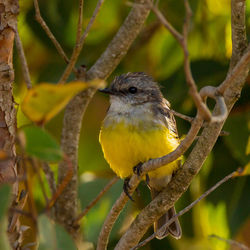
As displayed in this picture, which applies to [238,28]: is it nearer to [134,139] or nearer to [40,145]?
[134,139]

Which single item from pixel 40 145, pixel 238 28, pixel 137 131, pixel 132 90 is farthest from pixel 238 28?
pixel 40 145

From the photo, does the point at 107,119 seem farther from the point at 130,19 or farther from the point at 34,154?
the point at 34,154

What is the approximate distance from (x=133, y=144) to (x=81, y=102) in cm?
61

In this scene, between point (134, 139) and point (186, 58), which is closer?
point (186, 58)

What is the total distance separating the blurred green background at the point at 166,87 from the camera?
14.4 ft

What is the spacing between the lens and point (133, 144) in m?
3.70

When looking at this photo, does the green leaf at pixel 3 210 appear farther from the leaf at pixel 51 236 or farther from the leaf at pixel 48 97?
the leaf at pixel 48 97

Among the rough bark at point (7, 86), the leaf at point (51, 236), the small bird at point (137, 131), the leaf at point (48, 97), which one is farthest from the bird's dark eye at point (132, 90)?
the leaf at point (48, 97)

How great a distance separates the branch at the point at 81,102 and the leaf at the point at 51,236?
1660mm

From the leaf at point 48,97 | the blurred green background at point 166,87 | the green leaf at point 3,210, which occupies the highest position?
the leaf at point 48,97

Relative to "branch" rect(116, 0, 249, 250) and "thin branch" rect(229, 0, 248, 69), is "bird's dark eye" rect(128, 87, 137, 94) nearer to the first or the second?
"branch" rect(116, 0, 249, 250)

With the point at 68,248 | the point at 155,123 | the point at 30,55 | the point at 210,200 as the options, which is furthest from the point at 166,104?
the point at 68,248

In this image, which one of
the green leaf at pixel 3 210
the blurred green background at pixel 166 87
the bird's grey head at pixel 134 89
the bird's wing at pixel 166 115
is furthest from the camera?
the blurred green background at pixel 166 87

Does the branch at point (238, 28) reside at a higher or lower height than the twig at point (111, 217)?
higher
